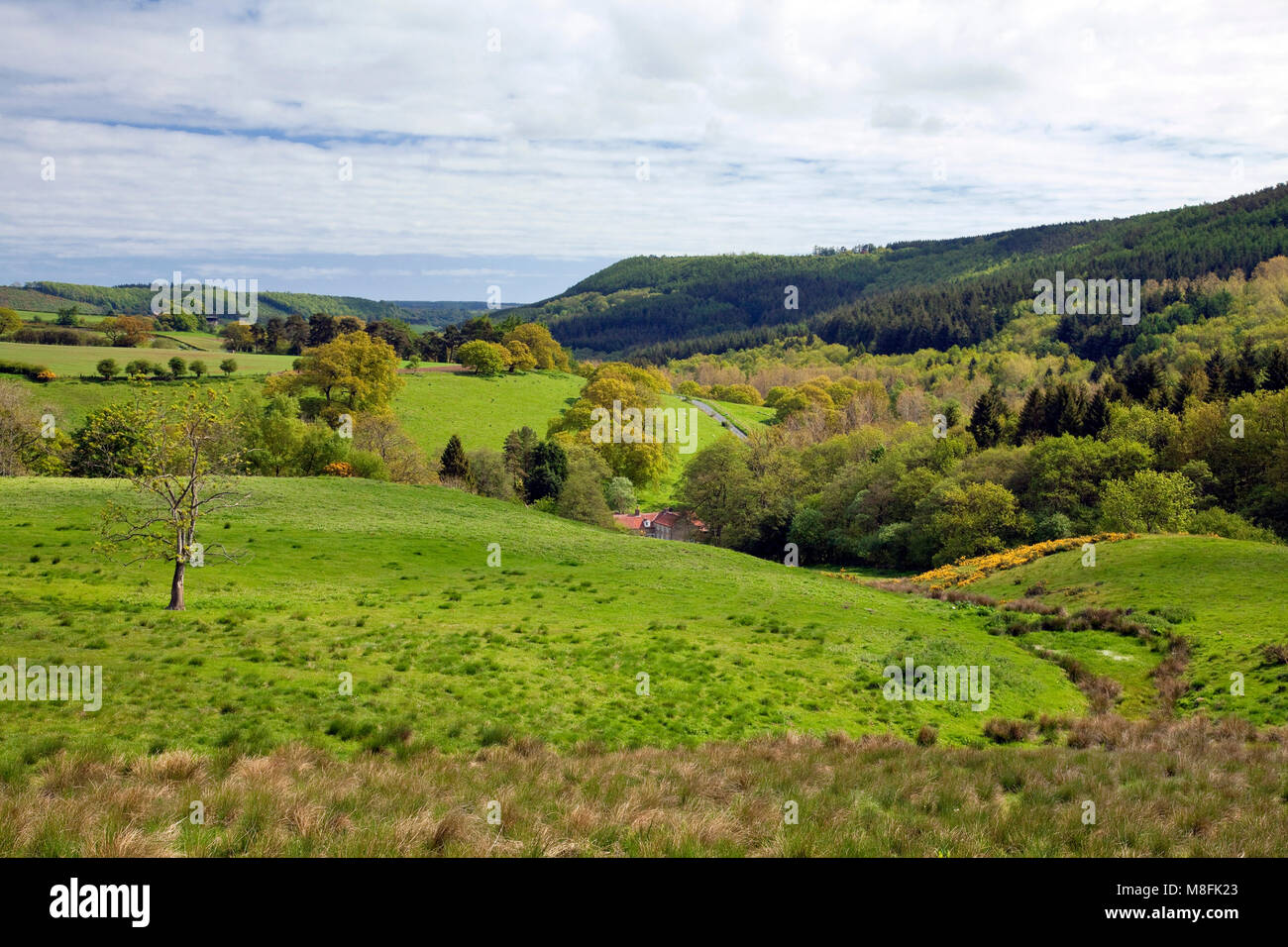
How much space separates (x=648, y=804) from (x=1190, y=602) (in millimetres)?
32298

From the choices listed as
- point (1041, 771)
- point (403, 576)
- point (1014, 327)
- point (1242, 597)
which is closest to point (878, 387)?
point (1014, 327)

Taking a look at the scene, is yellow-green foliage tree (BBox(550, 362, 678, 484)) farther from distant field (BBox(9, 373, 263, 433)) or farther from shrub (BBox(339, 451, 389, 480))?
distant field (BBox(9, 373, 263, 433))

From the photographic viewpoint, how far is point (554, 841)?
765 cm

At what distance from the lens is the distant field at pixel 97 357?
9888cm

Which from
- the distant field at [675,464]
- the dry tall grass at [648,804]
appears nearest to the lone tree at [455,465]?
the distant field at [675,464]

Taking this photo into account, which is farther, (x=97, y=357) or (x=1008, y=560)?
(x=97, y=357)

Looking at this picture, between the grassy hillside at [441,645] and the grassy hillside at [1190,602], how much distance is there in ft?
10.1

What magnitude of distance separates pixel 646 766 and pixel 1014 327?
206284 millimetres

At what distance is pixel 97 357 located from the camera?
10856cm

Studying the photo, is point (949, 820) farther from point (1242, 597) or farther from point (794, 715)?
point (1242, 597)

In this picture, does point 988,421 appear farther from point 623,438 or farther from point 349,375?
point 349,375

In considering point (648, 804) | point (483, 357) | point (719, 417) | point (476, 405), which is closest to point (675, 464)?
point (719, 417)

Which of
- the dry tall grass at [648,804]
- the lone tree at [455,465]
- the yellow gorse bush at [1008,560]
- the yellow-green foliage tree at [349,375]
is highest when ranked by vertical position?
Result: the yellow-green foliage tree at [349,375]

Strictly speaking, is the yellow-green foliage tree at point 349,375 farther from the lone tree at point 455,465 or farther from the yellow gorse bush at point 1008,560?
the yellow gorse bush at point 1008,560
